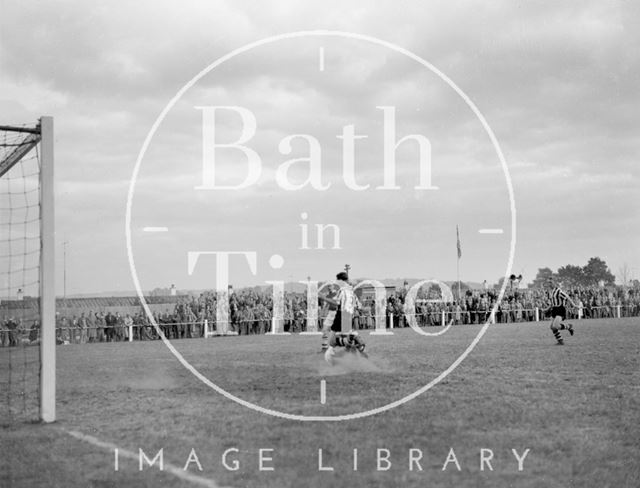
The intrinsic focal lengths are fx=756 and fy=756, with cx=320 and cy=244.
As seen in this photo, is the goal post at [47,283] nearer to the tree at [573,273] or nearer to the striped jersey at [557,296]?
the striped jersey at [557,296]

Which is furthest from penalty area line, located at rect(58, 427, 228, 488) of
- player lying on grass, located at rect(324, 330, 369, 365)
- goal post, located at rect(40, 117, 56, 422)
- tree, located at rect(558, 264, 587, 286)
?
tree, located at rect(558, 264, 587, 286)

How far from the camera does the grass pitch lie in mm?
6973

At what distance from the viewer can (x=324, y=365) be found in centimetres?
1645

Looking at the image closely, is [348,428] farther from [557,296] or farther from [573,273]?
[573,273]

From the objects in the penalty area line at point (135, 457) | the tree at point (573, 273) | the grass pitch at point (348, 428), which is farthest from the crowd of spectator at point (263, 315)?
the tree at point (573, 273)

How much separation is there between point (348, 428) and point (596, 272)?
129963 mm

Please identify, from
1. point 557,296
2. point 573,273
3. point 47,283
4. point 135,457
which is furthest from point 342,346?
point 573,273

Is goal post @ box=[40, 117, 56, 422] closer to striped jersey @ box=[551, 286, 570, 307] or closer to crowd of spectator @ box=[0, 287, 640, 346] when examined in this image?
striped jersey @ box=[551, 286, 570, 307]

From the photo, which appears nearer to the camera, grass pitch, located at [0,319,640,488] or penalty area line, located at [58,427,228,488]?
penalty area line, located at [58,427,228,488]

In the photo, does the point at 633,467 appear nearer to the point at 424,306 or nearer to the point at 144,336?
the point at 144,336

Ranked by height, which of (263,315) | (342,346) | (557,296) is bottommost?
(342,346)

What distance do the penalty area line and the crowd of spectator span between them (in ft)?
66.1

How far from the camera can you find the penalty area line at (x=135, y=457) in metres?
6.80

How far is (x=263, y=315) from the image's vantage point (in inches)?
1366
